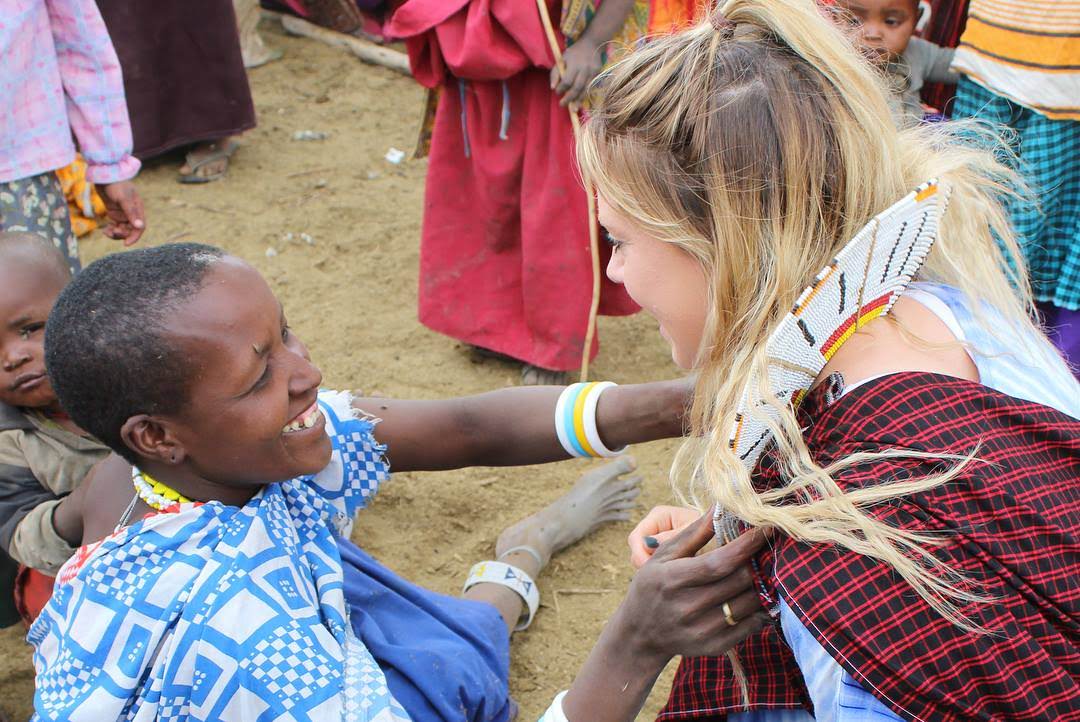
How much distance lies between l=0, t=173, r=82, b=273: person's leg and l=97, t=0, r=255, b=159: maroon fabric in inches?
110

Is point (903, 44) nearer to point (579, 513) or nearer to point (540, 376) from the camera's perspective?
point (540, 376)

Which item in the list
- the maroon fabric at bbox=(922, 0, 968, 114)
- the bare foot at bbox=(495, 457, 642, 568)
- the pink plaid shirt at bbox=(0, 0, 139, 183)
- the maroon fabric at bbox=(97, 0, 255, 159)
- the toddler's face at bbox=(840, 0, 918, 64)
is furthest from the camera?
the maroon fabric at bbox=(97, 0, 255, 159)

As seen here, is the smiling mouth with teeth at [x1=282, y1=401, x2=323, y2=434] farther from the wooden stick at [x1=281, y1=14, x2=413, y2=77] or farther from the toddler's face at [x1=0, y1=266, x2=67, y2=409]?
the wooden stick at [x1=281, y1=14, x2=413, y2=77]

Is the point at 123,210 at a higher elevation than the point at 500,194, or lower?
higher

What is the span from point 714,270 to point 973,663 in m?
0.59

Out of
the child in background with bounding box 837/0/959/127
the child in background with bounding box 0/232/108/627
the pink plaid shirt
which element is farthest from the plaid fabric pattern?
the child in background with bounding box 0/232/108/627

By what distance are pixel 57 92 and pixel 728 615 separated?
226cm

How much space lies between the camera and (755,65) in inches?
52.7

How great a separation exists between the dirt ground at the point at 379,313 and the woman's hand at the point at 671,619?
1.15 m

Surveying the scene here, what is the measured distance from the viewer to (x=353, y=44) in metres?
6.98

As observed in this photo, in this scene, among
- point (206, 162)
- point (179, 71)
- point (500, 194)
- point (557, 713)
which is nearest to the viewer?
point (557, 713)

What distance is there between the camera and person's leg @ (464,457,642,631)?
9.32 ft

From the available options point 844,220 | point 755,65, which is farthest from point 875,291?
point 755,65

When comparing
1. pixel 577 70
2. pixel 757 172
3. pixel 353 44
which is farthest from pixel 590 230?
pixel 353 44
